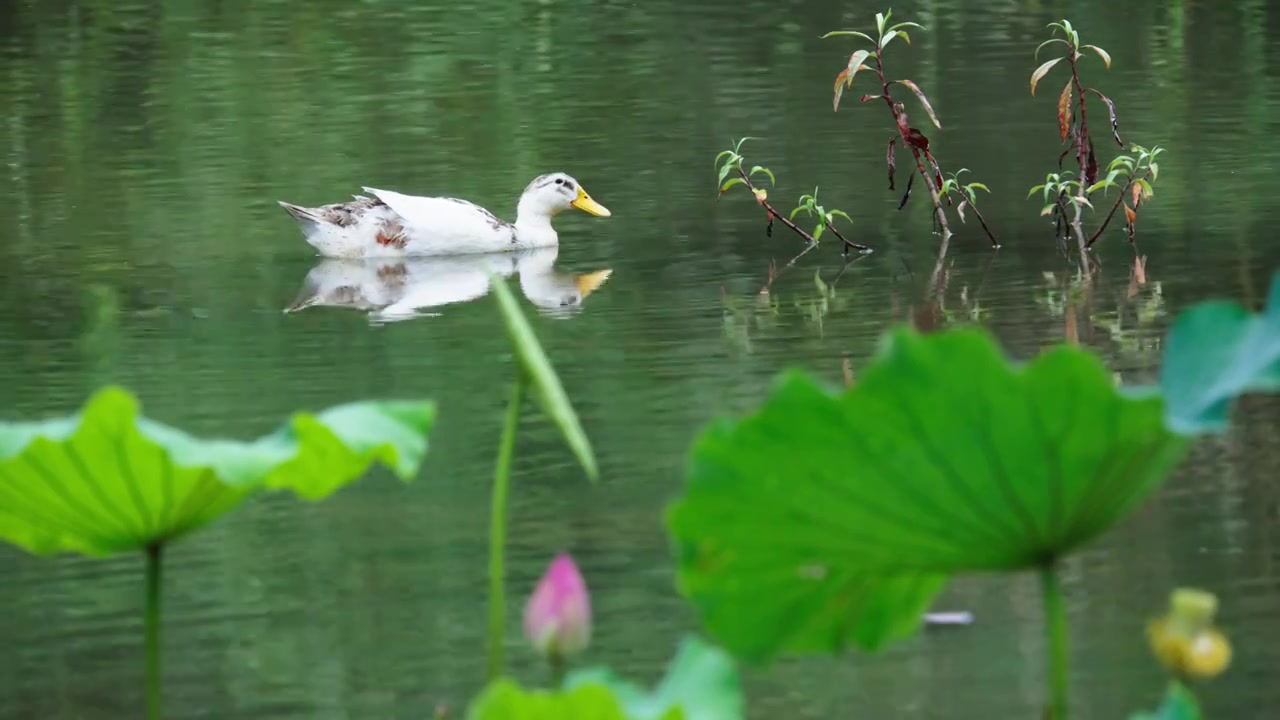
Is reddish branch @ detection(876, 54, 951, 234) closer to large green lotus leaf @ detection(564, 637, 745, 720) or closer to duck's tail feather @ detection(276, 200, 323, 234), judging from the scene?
duck's tail feather @ detection(276, 200, 323, 234)

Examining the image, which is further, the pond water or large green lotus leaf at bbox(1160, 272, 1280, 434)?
the pond water

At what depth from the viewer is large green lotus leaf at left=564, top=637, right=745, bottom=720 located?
225 cm

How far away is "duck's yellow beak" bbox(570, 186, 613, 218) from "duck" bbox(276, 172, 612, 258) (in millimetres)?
94

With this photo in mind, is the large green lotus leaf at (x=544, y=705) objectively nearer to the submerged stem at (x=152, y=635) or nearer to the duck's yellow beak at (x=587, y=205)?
the submerged stem at (x=152, y=635)

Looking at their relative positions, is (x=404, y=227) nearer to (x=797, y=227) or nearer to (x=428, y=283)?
(x=428, y=283)

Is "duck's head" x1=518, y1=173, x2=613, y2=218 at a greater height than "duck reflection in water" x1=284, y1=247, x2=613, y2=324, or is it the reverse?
"duck's head" x1=518, y1=173, x2=613, y2=218

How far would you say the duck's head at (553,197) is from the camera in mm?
10148

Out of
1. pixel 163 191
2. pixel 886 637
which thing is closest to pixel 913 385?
pixel 886 637

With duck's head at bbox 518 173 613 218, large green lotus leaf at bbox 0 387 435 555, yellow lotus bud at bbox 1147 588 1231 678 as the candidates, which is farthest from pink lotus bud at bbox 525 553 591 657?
duck's head at bbox 518 173 613 218

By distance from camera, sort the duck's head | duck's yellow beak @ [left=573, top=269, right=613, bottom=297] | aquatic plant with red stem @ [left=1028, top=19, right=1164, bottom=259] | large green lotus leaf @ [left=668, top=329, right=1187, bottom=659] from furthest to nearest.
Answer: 1. the duck's head
2. aquatic plant with red stem @ [left=1028, top=19, right=1164, bottom=259]
3. duck's yellow beak @ [left=573, top=269, right=613, bottom=297]
4. large green lotus leaf @ [left=668, top=329, right=1187, bottom=659]

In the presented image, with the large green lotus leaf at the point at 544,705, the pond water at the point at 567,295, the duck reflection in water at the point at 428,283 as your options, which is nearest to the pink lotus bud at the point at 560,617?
the large green lotus leaf at the point at 544,705

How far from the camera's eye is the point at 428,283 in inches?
368

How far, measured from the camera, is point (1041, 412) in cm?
221

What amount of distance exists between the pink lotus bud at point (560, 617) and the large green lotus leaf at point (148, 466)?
0.29m
